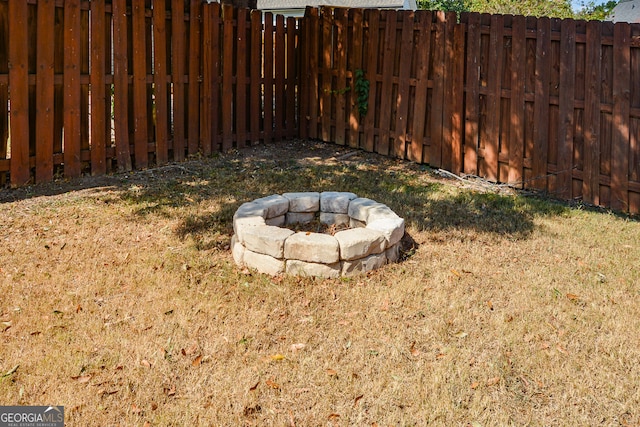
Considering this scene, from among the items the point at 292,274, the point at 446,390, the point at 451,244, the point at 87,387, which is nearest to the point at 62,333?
the point at 87,387

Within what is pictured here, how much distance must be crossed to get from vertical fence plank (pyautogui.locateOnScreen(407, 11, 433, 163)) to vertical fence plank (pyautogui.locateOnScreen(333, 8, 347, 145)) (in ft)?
4.74

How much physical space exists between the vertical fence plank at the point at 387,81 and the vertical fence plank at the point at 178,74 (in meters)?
2.92

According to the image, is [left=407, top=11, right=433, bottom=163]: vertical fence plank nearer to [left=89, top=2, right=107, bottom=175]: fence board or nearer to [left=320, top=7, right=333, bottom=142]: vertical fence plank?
[left=320, top=7, right=333, bottom=142]: vertical fence plank

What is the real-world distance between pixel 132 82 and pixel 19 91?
58.9 inches

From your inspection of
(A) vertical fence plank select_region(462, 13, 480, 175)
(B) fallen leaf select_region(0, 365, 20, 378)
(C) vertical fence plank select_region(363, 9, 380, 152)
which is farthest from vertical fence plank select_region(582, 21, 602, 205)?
(B) fallen leaf select_region(0, 365, 20, 378)

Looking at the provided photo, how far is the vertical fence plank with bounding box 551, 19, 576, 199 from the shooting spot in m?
7.04

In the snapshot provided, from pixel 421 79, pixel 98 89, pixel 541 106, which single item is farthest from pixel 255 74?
pixel 541 106

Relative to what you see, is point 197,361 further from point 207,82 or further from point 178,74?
point 207,82

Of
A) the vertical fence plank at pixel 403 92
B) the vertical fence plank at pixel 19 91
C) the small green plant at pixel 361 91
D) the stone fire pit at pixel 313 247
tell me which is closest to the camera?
the stone fire pit at pixel 313 247

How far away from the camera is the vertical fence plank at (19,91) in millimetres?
6605

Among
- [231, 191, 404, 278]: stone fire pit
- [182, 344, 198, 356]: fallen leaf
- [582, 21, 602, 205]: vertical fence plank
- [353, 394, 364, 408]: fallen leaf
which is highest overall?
[582, 21, 602, 205]: vertical fence plank

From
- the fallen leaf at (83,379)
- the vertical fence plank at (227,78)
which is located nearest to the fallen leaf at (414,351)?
the fallen leaf at (83,379)

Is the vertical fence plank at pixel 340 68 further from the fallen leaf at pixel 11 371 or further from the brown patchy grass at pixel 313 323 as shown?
the fallen leaf at pixel 11 371

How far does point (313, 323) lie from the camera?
417cm
